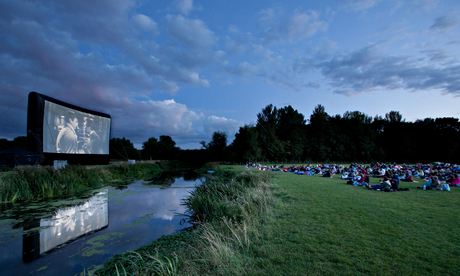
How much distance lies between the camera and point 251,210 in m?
7.66

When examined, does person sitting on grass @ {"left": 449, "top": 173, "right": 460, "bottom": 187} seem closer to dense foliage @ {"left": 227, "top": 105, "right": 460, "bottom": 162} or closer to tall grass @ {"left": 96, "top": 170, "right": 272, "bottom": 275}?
tall grass @ {"left": 96, "top": 170, "right": 272, "bottom": 275}

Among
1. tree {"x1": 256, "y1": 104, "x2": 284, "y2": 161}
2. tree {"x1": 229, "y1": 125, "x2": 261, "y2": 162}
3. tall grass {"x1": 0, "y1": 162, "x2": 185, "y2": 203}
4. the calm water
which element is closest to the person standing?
tall grass {"x1": 0, "y1": 162, "x2": 185, "y2": 203}

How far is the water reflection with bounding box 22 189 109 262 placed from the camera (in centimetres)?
678

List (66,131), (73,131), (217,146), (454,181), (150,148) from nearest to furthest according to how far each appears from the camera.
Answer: (454,181)
(66,131)
(73,131)
(217,146)
(150,148)

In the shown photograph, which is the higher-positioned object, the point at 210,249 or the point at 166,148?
the point at 166,148

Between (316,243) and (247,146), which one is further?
(247,146)

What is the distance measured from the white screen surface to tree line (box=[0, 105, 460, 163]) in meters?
19.7

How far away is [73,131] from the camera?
23.3 metres

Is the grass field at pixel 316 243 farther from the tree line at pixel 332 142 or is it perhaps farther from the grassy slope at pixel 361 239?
the tree line at pixel 332 142

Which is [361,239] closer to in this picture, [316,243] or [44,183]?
[316,243]

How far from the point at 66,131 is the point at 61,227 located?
16.6 metres

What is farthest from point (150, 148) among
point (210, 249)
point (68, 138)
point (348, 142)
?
point (210, 249)

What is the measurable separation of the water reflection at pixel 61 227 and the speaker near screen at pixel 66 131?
10790mm

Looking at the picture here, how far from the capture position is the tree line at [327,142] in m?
51.7
